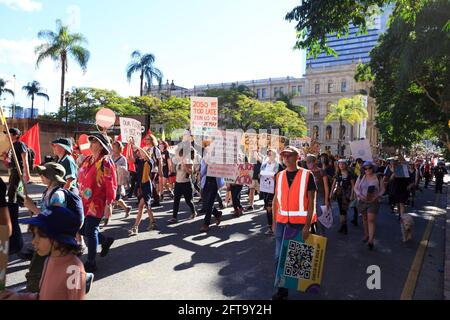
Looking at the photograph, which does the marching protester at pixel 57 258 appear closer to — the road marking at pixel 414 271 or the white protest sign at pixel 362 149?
Answer: the road marking at pixel 414 271

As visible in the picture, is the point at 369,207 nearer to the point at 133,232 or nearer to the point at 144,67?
the point at 133,232

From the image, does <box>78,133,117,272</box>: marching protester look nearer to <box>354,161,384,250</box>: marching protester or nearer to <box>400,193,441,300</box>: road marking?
<box>400,193,441,300</box>: road marking

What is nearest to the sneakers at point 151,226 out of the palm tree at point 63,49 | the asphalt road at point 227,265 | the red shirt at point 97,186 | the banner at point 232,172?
the asphalt road at point 227,265

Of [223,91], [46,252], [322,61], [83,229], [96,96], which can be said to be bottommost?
[83,229]

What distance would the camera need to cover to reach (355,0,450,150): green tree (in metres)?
13.8

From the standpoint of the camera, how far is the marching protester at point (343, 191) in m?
8.40

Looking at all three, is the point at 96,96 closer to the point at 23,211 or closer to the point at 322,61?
the point at 23,211

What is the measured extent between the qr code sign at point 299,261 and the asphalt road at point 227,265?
48 centimetres

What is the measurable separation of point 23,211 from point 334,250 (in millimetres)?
6932

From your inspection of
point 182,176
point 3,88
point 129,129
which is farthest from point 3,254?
point 3,88

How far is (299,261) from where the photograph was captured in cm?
413
